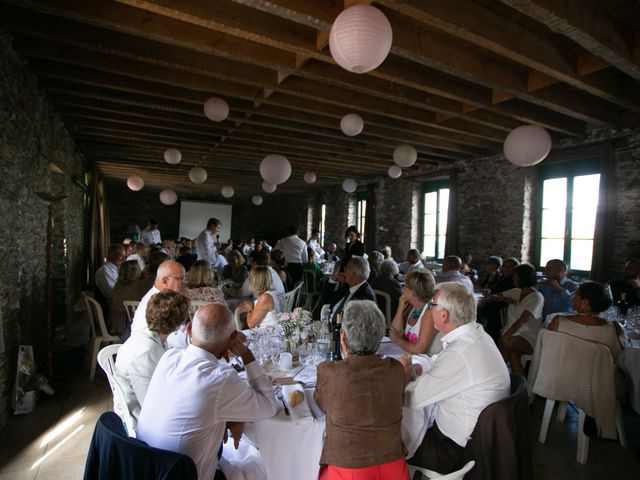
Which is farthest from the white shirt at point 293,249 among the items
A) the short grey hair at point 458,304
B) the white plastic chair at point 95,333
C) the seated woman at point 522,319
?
the short grey hair at point 458,304

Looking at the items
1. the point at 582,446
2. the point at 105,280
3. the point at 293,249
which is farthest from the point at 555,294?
the point at 105,280

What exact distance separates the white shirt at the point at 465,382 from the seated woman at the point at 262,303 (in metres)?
1.41

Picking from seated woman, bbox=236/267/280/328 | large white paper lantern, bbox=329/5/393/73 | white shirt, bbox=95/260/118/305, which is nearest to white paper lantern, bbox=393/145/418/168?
seated woman, bbox=236/267/280/328

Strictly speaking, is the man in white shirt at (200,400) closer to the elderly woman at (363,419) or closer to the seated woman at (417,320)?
the elderly woman at (363,419)

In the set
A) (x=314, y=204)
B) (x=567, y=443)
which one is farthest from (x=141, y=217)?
(x=567, y=443)

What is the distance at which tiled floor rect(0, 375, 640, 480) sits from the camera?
8.30 feet

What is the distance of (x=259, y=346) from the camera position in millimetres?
2365

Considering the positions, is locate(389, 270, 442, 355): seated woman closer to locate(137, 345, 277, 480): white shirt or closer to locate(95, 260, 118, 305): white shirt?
locate(137, 345, 277, 480): white shirt

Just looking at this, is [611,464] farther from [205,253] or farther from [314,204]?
[314,204]

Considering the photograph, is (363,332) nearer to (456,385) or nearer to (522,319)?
(456,385)

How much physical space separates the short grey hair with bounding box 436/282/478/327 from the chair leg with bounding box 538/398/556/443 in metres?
1.54

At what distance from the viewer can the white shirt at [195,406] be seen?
4.77 ft

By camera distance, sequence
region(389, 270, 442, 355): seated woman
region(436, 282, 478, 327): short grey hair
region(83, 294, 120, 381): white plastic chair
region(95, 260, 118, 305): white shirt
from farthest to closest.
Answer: region(95, 260, 118, 305): white shirt < region(83, 294, 120, 381): white plastic chair < region(389, 270, 442, 355): seated woman < region(436, 282, 478, 327): short grey hair

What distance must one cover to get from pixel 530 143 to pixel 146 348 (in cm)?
416
